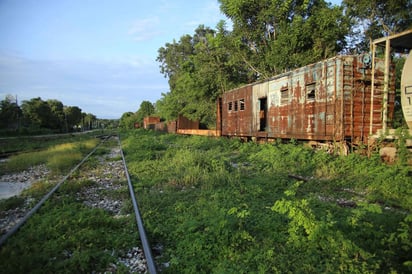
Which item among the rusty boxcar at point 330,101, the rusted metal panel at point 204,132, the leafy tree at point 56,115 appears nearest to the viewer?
the rusty boxcar at point 330,101

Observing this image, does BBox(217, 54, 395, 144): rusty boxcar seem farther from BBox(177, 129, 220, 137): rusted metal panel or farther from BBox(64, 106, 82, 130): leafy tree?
BBox(64, 106, 82, 130): leafy tree

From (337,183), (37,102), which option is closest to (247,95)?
(337,183)

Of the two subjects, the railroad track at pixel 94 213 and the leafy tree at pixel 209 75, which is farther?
the leafy tree at pixel 209 75

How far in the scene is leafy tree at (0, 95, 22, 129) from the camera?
168ft

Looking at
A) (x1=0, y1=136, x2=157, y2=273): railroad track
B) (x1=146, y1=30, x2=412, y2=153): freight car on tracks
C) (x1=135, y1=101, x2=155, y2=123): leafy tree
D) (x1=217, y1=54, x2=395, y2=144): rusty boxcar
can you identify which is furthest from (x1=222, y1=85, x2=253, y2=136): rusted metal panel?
(x1=135, y1=101, x2=155, y2=123): leafy tree

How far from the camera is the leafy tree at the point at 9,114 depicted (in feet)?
168

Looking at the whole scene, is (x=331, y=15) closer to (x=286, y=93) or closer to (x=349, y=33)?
(x=349, y=33)

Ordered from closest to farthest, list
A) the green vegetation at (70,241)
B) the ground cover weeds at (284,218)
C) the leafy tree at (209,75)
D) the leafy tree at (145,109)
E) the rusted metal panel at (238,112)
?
the ground cover weeds at (284,218), the green vegetation at (70,241), the rusted metal panel at (238,112), the leafy tree at (209,75), the leafy tree at (145,109)

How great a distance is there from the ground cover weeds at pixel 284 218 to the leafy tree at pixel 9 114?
186 ft

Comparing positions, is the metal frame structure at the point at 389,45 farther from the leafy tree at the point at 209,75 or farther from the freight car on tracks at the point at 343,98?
the leafy tree at the point at 209,75

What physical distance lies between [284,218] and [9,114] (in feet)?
206

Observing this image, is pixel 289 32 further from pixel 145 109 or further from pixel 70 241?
pixel 145 109

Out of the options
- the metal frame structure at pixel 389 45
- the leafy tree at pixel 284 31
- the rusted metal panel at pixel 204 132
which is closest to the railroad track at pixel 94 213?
the metal frame structure at pixel 389 45

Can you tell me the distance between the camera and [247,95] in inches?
619
